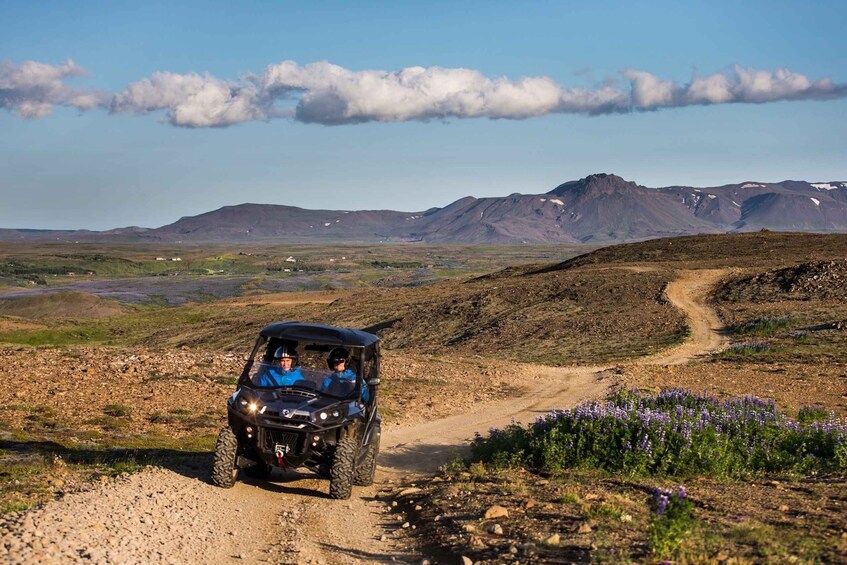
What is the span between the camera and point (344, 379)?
42.6ft

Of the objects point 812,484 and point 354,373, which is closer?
point 812,484

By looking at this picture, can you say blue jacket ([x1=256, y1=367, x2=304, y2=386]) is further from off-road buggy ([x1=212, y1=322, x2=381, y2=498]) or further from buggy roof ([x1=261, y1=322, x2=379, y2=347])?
buggy roof ([x1=261, y1=322, x2=379, y2=347])

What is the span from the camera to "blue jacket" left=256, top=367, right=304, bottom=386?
12805mm

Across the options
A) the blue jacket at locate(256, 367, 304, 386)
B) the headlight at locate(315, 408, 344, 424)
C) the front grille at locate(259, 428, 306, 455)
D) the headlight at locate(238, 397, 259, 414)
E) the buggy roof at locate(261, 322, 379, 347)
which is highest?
the buggy roof at locate(261, 322, 379, 347)

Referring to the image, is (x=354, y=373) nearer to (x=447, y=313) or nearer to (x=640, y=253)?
(x=447, y=313)

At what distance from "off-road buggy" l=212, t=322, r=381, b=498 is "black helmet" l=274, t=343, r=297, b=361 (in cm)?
2

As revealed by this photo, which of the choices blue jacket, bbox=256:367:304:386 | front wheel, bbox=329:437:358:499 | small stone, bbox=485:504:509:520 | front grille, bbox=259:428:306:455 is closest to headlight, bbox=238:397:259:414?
front grille, bbox=259:428:306:455

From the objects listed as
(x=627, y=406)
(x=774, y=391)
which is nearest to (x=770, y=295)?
(x=774, y=391)

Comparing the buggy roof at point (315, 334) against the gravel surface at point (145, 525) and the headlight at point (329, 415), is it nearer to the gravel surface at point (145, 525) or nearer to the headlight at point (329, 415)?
the headlight at point (329, 415)

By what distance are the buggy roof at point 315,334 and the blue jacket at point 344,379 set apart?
438mm

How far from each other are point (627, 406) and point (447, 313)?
39288mm

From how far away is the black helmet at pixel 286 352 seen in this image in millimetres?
13414

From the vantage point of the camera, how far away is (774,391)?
23.8 metres

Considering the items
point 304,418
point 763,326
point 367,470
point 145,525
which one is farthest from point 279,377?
point 763,326
